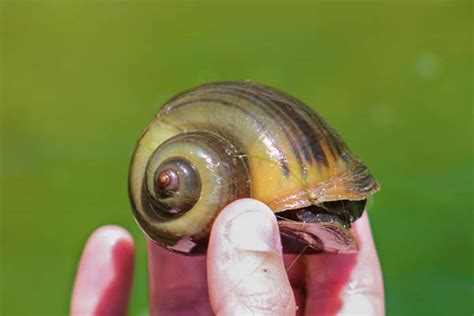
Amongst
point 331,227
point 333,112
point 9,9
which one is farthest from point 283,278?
point 9,9

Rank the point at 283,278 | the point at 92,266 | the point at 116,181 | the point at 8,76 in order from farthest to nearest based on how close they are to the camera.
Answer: the point at 8,76, the point at 116,181, the point at 92,266, the point at 283,278

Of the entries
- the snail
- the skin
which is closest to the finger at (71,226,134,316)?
the skin

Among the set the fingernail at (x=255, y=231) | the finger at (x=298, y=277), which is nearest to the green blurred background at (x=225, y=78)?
the finger at (x=298, y=277)

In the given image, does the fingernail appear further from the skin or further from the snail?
the skin

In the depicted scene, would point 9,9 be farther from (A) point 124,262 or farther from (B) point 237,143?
(B) point 237,143

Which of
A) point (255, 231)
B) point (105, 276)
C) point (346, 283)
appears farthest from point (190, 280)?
point (255, 231)

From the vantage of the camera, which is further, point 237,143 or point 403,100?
point 403,100

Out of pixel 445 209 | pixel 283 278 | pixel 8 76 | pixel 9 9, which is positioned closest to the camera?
pixel 283 278

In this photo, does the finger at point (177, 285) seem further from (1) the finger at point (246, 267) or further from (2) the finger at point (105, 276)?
(1) the finger at point (246, 267)
